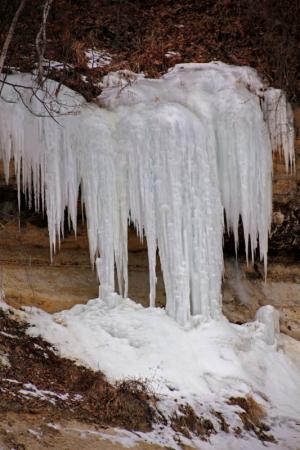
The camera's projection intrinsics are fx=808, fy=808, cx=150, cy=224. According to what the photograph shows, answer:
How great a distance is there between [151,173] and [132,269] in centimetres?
197

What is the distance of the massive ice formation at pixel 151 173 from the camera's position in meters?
10.4

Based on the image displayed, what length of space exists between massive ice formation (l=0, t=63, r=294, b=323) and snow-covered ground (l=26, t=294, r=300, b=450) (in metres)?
0.31

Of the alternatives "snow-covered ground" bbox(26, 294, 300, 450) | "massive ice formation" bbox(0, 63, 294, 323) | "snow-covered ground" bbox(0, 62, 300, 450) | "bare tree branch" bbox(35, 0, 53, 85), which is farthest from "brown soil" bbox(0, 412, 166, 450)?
"bare tree branch" bbox(35, 0, 53, 85)

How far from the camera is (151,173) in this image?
10.6m

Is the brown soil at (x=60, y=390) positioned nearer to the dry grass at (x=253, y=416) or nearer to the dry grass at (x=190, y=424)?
the dry grass at (x=190, y=424)

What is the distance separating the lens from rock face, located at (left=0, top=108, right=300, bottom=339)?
11.4 metres

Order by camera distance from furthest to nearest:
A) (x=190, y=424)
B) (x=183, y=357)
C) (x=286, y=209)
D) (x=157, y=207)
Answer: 1. (x=286, y=209)
2. (x=157, y=207)
3. (x=183, y=357)
4. (x=190, y=424)

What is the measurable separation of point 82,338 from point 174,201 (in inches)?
83.2

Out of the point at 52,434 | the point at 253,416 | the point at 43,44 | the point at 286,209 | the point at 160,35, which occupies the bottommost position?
the point at 253,416

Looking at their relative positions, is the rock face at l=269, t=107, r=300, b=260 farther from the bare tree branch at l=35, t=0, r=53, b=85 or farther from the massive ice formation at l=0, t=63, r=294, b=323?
the bare tree branch at l=35, t=0, r=53, b=85

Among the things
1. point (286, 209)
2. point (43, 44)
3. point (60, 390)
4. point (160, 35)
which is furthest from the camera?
point (160, 35)

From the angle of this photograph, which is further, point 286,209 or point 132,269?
point 286,209

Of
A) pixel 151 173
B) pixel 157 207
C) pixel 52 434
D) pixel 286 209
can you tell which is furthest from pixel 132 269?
pixel 52 434

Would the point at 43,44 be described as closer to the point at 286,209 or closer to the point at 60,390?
the point at 60,390
